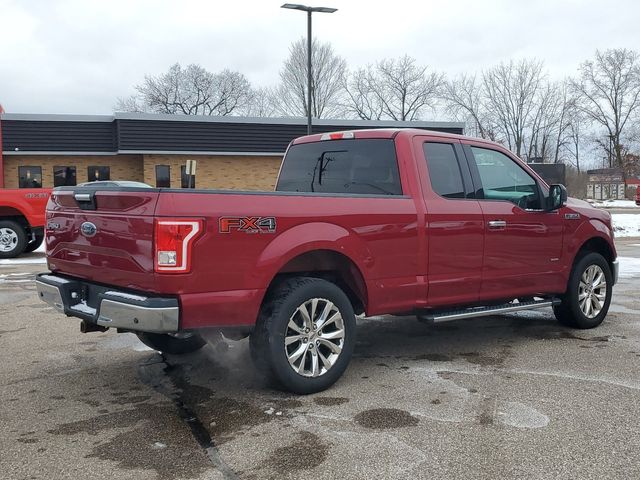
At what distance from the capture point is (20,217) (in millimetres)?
13656

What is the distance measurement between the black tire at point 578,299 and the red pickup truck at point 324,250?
0.07ft

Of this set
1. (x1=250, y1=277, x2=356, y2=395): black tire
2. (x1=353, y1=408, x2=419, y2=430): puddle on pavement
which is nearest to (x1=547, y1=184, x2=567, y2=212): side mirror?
(x1=250, y1=277, x2=356, y2=395): black tire

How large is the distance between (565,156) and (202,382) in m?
69.2

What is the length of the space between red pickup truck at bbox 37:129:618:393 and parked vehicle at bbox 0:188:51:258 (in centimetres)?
916

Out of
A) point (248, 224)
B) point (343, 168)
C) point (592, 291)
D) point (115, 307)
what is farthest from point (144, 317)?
point (592, 291)

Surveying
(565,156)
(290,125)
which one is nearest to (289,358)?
(290,125)

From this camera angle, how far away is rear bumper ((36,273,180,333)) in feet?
12.3

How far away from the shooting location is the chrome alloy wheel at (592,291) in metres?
6.43

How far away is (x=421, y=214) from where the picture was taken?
4.93 meters

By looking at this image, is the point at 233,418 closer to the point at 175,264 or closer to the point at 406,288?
the point at 175,264

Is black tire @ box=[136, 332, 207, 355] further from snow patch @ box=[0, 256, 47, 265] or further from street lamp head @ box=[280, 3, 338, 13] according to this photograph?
street lamp head @ box=[280, 3, 338, 13]

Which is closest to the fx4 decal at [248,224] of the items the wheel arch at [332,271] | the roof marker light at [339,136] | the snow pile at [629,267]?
the wheel arch at [332,271]

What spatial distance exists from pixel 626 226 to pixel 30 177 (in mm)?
25108

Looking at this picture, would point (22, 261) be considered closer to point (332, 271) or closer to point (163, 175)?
point (332, 271)
